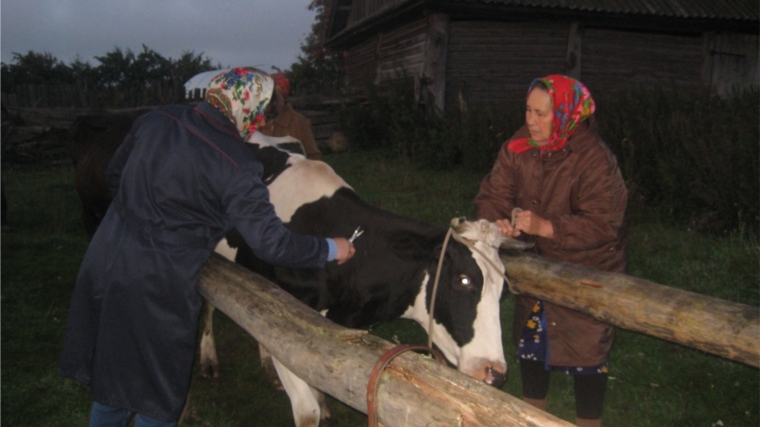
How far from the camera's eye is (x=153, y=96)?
1501 centimetres

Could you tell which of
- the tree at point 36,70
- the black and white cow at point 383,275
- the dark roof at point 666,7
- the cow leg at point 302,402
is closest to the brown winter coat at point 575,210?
the black and white cow at point 383,275

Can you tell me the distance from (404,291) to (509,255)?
0.57m

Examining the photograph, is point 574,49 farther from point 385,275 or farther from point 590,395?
point 590,395

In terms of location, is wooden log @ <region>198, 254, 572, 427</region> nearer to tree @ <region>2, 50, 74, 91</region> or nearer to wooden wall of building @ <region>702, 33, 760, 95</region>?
wooden wall of building @ <region>702, 33, 760, 95</region>

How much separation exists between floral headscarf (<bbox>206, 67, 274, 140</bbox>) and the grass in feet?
6.87

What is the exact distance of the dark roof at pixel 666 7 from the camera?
12.2 metres

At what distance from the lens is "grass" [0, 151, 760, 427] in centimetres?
363

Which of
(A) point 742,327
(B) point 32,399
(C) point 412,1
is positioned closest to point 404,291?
(A) point 742,327

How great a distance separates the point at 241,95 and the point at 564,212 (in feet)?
4.82

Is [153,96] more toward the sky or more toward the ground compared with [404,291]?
more toward the sky

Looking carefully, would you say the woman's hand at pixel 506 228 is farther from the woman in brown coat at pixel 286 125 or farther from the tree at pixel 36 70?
the tree at pixel 36 70

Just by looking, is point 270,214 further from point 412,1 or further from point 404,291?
point 412,1

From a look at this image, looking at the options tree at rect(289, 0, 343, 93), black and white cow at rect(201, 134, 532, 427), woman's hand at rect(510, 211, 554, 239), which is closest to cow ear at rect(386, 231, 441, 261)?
black and white cow at rect(201, 134, 532, 427)

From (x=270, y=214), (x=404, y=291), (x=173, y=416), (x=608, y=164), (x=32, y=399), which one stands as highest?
(x=608, y=164)
